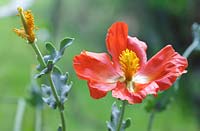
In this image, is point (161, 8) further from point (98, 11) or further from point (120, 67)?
point (120, 67)

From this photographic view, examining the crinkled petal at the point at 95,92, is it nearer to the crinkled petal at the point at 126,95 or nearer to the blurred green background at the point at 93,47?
the crinkled petal at the point at 126,95

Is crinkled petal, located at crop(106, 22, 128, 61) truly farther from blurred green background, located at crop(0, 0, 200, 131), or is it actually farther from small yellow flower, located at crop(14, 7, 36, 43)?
blurred green background, located at crop(0, 0, 200, 131)

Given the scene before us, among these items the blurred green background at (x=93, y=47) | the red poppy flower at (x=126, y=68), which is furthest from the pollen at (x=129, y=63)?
the blurred green background at (x=93, y=47)

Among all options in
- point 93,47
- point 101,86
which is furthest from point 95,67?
point 93,47

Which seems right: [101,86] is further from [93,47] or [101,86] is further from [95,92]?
[93,47]

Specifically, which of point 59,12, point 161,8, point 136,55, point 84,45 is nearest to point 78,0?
point 59,12

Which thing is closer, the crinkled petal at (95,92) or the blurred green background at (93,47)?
the crinkled petal at (95,92)

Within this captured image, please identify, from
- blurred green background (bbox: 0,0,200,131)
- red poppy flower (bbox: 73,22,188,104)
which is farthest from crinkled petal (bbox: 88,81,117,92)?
blurred green background (bbox: 0,0,200,131)
